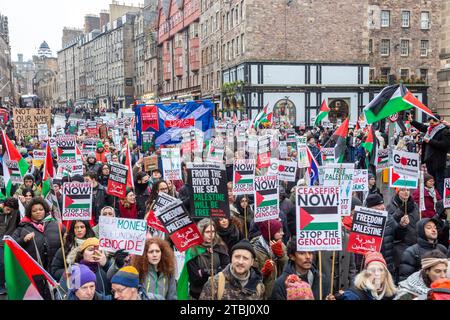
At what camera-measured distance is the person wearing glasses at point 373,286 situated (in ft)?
16.2

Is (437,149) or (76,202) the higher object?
(437,149)

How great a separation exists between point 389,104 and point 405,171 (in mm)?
2793

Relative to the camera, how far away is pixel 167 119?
17.1 metres

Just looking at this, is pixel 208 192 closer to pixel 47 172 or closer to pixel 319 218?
pixel 319 218

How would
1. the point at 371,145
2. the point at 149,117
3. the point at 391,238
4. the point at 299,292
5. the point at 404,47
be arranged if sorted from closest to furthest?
1. the point at 299,292
2. the point at 391,238
3. the point at 371,145
4. the point at 149,117
5. the point at 404,47

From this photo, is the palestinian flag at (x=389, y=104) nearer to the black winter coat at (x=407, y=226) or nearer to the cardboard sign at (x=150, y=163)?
the black winter coat at (x=407, y=226)

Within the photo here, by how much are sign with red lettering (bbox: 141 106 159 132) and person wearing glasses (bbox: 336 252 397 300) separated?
41.5 ft

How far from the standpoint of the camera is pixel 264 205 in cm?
770

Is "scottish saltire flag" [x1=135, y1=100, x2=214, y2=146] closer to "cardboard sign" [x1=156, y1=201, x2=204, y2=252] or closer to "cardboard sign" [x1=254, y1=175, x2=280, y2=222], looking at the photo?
"cardboard sign" [x1=254, y1=175, x2=280, y2=222]

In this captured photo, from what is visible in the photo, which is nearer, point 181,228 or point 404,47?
point 181,228

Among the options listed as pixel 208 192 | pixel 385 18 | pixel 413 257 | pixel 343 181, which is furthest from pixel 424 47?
pixel 208 192

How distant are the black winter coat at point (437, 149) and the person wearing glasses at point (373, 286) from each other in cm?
805

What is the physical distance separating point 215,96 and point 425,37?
1990 cm
